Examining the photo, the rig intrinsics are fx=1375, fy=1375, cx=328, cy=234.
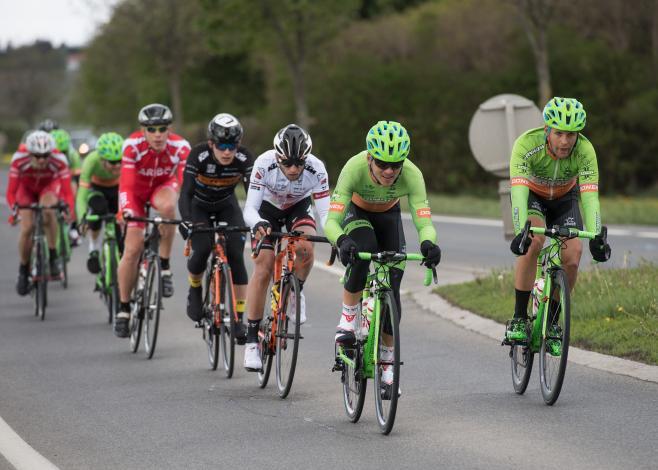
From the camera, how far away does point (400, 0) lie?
5153cm

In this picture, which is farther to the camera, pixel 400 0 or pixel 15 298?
pixel 400 0

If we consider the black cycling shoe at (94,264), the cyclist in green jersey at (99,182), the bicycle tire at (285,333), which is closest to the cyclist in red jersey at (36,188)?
the cyclist in green jersey at (99,182)

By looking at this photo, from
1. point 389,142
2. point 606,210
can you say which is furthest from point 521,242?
point 606,210

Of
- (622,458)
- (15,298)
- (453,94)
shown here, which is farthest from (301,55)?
(622,458)

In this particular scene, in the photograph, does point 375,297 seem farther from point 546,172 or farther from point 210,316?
point 210,316

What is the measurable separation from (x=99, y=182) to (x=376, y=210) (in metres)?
6.85

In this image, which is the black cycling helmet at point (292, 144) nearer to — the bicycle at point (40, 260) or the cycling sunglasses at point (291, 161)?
the cycling sunglasses at point (291, 161)

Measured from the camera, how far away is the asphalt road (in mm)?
7578

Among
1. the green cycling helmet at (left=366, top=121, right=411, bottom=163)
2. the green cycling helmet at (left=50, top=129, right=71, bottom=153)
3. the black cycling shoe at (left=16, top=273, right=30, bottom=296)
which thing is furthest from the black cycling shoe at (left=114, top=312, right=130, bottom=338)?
the green cycling helmet at (left=50, top=129, right=71, bottom=153)

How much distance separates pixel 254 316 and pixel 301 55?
29849 mm

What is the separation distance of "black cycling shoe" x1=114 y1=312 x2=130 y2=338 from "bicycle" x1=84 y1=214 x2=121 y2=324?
106 cm

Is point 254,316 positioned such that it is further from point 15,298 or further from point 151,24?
point 151,24

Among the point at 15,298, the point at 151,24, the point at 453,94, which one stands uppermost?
the point at 151,24

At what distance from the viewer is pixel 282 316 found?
969cm
